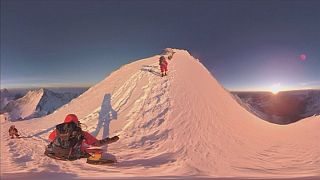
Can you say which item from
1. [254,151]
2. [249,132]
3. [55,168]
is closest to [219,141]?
[254,151]

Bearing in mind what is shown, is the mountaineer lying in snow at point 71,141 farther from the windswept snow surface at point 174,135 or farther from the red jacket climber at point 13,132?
the red jacket climber at point 13,132

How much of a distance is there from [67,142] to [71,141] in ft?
0.73

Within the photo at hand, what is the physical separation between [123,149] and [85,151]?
4.36 meters

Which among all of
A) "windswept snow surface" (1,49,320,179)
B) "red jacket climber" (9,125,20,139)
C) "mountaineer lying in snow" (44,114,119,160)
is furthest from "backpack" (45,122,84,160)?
"red jacket climber" (9,125,20,139)

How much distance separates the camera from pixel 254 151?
20.5m

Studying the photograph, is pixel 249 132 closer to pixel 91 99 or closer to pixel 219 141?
pixel 219 141

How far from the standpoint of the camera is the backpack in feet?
49.4

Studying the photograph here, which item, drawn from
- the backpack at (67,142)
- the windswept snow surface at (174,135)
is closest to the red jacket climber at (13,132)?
the windswept snow surface at (174,135)

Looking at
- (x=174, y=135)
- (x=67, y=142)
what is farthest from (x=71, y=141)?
(x=174, y=135)

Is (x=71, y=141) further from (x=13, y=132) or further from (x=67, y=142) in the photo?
(x=13, y=132)

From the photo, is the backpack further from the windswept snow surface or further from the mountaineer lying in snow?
the windswept snow surface

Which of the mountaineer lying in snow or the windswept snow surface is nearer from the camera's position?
the mountaineer lying in snow

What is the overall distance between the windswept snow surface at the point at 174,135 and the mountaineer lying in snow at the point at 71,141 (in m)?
0.49

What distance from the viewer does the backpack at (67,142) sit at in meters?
15.0
